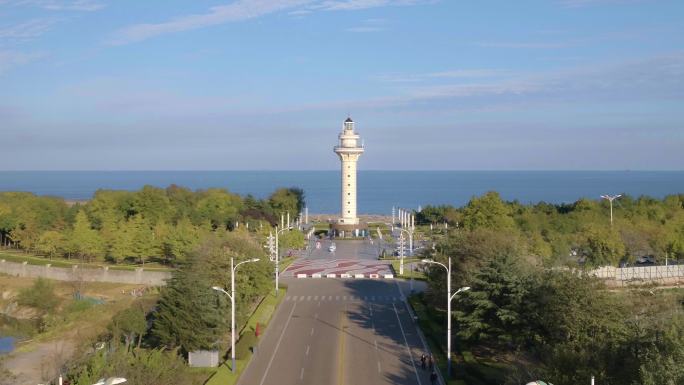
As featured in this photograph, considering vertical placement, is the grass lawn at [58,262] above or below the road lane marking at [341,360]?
above

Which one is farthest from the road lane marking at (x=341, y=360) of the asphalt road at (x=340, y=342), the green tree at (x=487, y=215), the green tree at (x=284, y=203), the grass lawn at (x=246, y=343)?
the green tree at (x=284, y=203)

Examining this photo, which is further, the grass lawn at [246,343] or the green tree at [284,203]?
the green tree at [284,203]

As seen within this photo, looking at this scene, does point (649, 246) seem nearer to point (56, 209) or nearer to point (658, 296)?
point (658, 296)

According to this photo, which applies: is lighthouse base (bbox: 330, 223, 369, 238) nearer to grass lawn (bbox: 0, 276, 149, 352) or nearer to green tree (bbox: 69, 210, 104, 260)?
green tree (bbox: 69, 210, 104, 260)

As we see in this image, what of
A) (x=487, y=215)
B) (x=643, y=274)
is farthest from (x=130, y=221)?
(x=643, y=274)

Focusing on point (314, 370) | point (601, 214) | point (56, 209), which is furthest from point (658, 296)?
point (56, 209)

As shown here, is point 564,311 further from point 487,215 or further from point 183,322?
point 487,215

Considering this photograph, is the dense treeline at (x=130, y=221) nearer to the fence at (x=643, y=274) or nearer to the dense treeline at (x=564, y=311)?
the dense treeline at (x=564, y=311)
